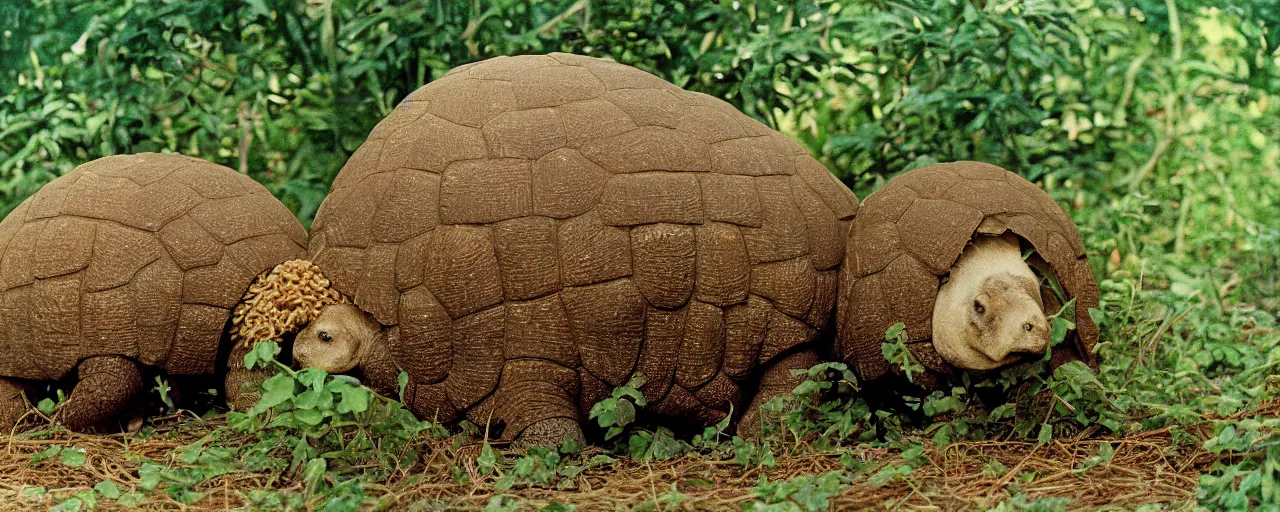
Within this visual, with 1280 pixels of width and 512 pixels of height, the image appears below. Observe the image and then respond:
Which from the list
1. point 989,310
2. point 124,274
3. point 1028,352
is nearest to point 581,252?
point 989,310

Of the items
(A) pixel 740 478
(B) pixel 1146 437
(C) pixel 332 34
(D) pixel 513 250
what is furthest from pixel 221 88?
(B) pixel 1146 437

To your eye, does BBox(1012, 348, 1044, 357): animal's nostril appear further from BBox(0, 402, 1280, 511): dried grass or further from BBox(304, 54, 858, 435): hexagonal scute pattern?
BBox(304, 54, 858, 435): hexagonal scute pattern

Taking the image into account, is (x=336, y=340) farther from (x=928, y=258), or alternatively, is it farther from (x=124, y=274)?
(x=928, y=258)

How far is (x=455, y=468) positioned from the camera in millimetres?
3354

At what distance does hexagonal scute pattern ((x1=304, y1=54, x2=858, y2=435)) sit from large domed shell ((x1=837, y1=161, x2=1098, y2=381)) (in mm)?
128

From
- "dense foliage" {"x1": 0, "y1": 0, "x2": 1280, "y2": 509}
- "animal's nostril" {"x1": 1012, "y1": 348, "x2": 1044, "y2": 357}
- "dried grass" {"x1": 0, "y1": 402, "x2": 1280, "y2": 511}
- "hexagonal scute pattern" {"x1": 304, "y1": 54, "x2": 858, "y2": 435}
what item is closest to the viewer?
"dried grass" {"x1": 0, "y1": 402, "x2": 1280, "y2": 511}

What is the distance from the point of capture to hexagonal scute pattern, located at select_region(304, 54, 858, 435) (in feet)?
11.6

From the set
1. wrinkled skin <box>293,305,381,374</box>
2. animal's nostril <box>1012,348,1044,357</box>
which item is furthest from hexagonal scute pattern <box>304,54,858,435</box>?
animal's nostril <box>1012,348,1044,357</box>

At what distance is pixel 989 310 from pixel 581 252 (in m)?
1.25

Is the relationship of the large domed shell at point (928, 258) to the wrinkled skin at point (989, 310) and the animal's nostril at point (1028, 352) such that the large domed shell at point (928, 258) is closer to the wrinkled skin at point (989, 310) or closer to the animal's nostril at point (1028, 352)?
the wrinkled skin at point (989, 310)

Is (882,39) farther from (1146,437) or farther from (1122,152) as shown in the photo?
(1146,437)

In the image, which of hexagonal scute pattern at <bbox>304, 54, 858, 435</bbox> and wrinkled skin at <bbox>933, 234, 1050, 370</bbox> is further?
hexagonal scute pattern at <bbox>304, 54, 858, 435</bbox>

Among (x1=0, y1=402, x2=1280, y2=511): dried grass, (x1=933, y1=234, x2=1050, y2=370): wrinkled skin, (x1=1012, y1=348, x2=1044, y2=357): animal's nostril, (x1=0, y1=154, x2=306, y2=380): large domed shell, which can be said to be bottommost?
(x1=0, y1=402, x2=1280, y2=511): dried grass

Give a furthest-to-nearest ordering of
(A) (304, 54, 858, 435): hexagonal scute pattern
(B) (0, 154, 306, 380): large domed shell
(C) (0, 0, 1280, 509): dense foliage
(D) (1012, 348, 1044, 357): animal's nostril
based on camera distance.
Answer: (C) (0, 0, 1280, 509): dense foliage, (B) (0, 154, 306, 380): large domed shell, (A) (304, 54, 858, 435): hexagonal scute pattern, (D) (1012, 348, 1044, 357): animal's nostril
